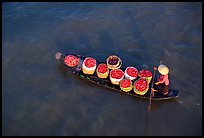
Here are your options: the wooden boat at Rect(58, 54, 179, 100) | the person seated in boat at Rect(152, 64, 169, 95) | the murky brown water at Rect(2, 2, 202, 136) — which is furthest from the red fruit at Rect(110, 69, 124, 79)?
the person seated in boat at Rect(152, 64, 169, 95)

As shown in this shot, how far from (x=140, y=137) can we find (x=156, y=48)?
738 cm

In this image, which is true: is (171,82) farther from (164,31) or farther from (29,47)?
(29,47)

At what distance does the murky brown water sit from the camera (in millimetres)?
15414

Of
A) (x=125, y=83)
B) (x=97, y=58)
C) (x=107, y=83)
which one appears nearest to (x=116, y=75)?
(x=125, y=83)

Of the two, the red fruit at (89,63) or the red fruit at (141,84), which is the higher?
the red fruit at (89,63)

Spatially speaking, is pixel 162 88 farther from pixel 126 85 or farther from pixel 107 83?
pixel 107 83

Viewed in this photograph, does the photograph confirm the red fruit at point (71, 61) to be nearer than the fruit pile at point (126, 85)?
No

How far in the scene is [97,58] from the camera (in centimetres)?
1930

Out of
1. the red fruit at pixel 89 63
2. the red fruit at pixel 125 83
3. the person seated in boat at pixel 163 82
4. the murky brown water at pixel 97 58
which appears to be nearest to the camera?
the person seated in boat at pixel 163 82

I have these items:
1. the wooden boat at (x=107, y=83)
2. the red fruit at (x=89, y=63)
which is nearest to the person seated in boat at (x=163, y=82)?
the wooden boat at (x=107, y=83)

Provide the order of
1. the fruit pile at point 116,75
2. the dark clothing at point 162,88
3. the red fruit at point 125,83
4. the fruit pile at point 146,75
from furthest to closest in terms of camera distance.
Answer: the fruit pile at point 116,75 → the fruit pile at point 146,75 → the red fruit at point 125,83 → the dark clothing at point 162,88

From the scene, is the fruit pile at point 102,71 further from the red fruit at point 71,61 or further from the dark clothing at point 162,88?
the dark clothing at point 162,88

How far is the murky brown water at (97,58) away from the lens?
1541cm

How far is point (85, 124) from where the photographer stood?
15.4 meters
